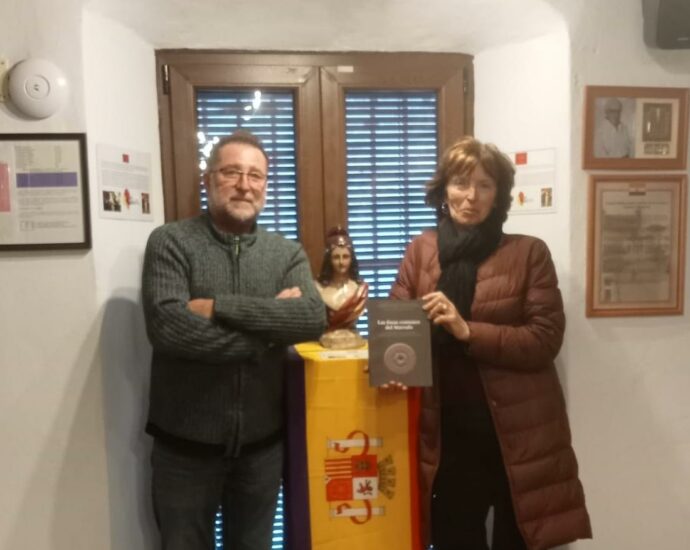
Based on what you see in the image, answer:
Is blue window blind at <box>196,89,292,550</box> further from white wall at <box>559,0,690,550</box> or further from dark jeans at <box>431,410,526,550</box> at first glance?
white wall at <box>559,0,690,550</box>

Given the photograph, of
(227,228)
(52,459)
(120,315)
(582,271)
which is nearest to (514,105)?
(582,271)

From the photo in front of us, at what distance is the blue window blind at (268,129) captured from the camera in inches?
75.0

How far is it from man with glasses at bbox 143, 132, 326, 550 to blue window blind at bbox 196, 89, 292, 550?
43 cm

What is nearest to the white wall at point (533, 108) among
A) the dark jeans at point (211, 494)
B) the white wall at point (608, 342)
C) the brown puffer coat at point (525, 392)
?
the white wall at point (608, 342)

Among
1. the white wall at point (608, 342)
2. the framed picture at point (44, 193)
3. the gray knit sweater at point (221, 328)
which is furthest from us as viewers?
the white wall at point (608, 342)

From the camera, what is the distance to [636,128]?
5.86 ft

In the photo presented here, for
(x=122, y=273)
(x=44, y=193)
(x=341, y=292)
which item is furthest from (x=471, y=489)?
(x=44, y=193)

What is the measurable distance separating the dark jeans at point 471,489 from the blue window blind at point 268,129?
2.82ft

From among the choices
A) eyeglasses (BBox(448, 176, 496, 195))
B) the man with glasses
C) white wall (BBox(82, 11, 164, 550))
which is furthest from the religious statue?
white wall (BBox(82, 11, 164, 550))

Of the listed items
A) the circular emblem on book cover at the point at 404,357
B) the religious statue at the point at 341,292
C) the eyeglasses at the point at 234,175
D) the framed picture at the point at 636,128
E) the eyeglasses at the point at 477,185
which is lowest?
the circular emblem on book cover at the point at 404,357

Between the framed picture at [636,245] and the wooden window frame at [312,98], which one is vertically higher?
the wooden window frame at [312,98]

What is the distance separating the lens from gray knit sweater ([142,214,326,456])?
1328 millimetres

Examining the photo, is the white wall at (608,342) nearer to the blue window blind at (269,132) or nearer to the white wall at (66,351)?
the blue window blind at (269,132)

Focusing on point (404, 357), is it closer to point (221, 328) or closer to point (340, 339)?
point (340, 339)
